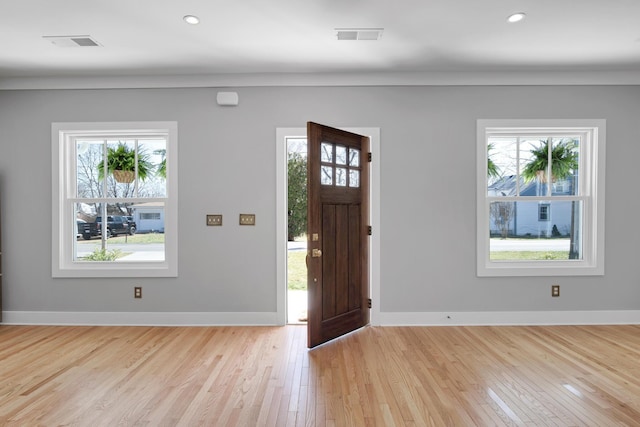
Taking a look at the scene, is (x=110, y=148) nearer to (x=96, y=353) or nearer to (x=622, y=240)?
(x=96, y=353)

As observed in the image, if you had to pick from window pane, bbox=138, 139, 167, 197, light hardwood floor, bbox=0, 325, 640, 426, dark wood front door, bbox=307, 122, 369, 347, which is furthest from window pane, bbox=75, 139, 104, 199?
dark wood front door, bbox=307, 122, 369, 347

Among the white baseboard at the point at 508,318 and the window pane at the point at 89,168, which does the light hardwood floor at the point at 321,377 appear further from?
the window pane at the point at 89,168

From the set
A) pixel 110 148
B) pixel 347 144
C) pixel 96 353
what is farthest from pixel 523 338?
pixel 110 148

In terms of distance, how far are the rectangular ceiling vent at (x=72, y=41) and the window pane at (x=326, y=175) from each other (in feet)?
7.37

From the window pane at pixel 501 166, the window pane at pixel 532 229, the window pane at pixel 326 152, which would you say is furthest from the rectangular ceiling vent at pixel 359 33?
the window pane at pixel 532 229

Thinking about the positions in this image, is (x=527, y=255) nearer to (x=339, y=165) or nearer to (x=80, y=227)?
(x=339, y=165)

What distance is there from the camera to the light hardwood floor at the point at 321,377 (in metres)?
2.12

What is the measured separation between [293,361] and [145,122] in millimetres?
2900

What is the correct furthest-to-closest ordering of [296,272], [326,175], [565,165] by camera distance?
1. [296,272]
2. [565,165]
3. [326,175]

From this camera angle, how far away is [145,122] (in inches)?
149

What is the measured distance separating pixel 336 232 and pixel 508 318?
211cm

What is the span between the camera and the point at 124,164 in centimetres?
391

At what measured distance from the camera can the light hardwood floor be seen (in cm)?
212

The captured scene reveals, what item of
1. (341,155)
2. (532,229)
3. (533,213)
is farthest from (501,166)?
(341,155)
